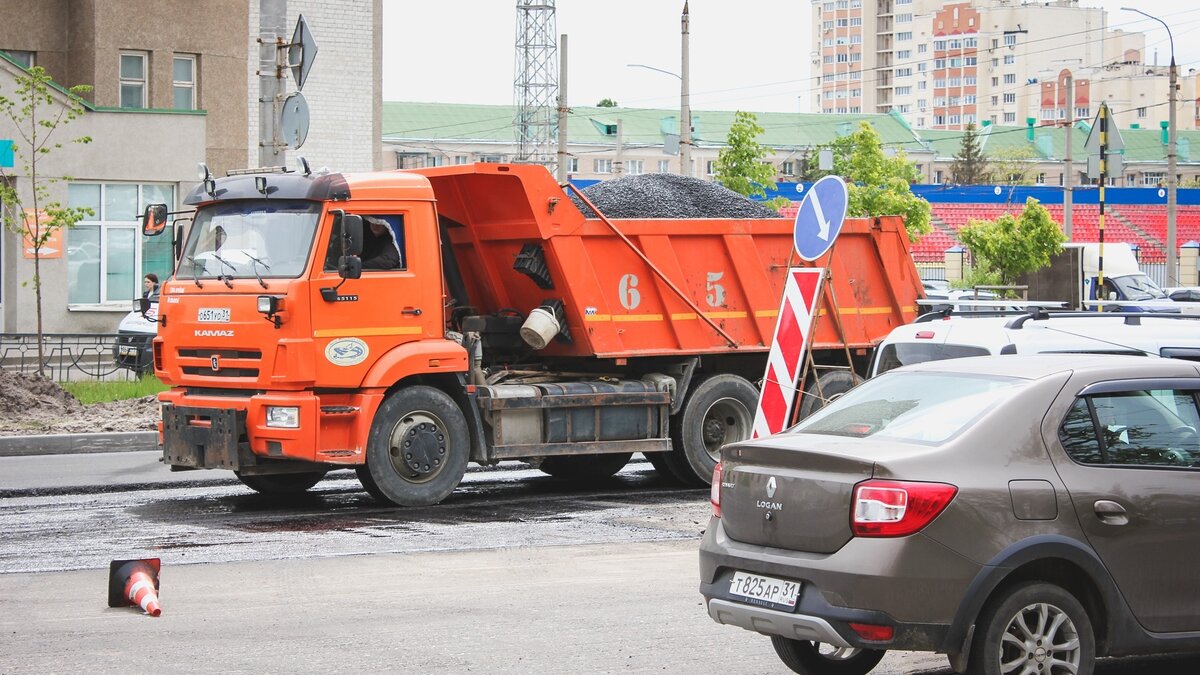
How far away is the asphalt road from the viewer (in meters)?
7.29

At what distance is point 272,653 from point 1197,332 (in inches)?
300

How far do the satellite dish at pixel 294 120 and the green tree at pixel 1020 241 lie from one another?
105ft

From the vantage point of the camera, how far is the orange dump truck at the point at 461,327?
40.2ft

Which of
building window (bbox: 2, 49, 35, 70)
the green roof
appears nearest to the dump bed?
building window (bbox: 2, 49, 35, 70)

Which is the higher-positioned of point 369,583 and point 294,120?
point 294,120

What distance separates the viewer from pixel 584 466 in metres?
15.2

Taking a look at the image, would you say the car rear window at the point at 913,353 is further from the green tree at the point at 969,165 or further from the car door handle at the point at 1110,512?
the green tree at the point at 969,165

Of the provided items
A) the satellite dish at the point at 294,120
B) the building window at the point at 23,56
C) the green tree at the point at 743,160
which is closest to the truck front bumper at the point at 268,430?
the satellite dish at the point at 294,120

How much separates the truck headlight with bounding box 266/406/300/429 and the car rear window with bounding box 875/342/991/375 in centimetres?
451

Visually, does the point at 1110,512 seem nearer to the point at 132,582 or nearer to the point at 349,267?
the point at 132,582

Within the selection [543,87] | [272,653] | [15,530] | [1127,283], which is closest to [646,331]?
[15,530]

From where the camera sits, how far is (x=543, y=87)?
85.5m

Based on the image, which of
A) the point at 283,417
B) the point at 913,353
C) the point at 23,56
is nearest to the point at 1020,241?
the point at 23,56

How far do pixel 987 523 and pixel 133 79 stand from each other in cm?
3228
